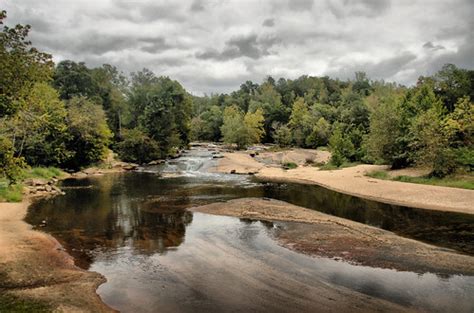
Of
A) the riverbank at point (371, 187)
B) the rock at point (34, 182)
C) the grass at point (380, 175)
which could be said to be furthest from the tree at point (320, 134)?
the rock at point (34, 182)

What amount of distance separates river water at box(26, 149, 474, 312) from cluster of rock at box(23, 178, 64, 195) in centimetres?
242

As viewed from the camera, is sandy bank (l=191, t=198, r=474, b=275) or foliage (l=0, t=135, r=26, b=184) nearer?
foliage (l=0, t=135, r=26, b=184)

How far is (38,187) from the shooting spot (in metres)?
41.3

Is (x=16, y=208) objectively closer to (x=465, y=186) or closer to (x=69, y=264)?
(x=69, y=264)

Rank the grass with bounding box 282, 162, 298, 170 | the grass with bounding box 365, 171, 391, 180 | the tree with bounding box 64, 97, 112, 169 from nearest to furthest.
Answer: the grass with bounding box 365, 171, 391, 180
the tree with bounding box 64, 97, 112, 169
the grass with bounding box 282, 162, 298, 170

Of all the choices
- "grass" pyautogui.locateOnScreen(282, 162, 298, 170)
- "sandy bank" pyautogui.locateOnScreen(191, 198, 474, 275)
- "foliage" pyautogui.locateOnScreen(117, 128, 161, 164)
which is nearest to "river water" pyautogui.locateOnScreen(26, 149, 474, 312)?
"sandy bank" pyautogui.locateOnScreen(191, 198, 474, 275)

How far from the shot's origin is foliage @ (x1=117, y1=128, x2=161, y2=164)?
71.8 meters

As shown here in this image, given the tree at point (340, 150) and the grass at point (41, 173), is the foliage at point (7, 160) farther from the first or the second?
the tree at point (340, 150)

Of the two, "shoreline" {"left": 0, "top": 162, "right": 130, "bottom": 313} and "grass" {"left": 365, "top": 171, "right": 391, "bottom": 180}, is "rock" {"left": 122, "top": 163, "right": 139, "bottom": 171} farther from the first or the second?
"shoreline" {"left": 0, "top": 162, "right": 130, "bottom": 313}

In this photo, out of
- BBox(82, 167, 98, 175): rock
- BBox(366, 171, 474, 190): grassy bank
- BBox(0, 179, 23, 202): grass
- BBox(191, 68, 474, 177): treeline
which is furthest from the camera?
BBox(82, 167, 98, 175): rock

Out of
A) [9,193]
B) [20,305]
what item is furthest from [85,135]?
[20,305]

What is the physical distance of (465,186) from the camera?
38125mm

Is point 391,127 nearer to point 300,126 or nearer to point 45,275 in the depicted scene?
point 45,275

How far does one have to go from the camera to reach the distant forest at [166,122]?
18.4 metres
